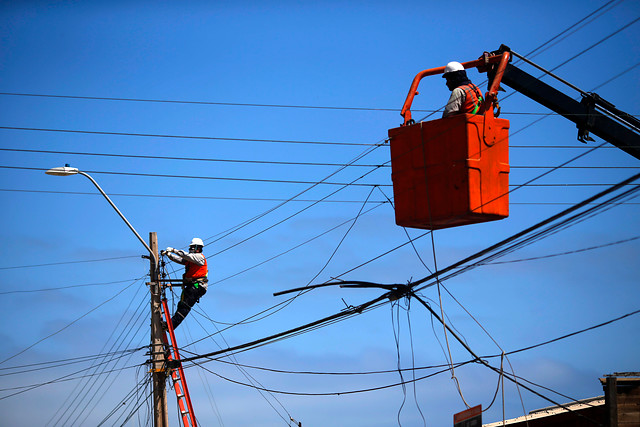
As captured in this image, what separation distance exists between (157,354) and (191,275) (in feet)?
7.28

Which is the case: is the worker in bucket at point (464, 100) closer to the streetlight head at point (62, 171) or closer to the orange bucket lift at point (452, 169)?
the orange bucket lift at point (452, 169)

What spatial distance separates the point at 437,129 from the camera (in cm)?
1349

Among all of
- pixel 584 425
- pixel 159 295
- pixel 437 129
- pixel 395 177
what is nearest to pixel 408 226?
pixel 395 177

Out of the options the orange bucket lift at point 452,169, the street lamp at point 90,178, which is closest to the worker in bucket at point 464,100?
the orange bucket lift at point 452,169

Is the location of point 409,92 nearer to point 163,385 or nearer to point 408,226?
point 408,226

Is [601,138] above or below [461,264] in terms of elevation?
above

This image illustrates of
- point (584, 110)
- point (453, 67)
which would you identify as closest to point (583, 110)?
point (584, 110)

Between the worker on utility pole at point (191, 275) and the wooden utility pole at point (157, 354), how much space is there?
0.44 meters

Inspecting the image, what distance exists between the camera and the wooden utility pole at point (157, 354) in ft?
71.9

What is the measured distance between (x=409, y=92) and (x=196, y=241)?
351 inches

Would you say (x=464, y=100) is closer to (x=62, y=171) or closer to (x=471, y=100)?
(x=471, y=100)

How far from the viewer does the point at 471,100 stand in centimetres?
1359

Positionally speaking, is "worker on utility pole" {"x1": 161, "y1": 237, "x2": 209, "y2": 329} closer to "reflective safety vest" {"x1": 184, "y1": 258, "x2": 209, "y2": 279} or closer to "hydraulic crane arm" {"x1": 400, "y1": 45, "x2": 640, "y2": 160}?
"reflective safety vest" {"x1": 184, "y1": 258, "x2": 209, "y2": 279}

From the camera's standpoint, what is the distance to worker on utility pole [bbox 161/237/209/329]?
21.8 meters
